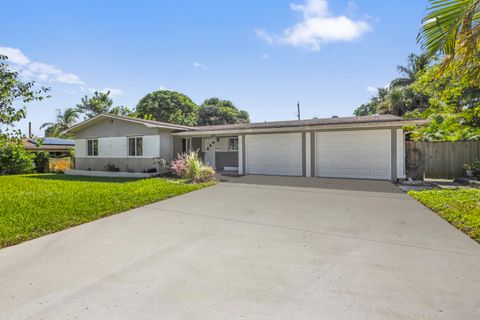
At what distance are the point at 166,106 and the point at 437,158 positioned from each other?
30772 millimetres

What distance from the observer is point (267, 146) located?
45.5ft

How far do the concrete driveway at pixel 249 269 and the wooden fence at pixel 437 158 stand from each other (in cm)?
657

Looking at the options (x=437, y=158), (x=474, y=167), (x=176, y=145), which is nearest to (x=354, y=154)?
(x=437, y=158)

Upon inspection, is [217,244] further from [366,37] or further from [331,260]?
[366,37]

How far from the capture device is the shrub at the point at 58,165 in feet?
61.5

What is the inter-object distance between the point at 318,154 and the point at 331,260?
31.5 ft

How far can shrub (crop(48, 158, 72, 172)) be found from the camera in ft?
61.5

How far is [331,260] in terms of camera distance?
11.7 feet

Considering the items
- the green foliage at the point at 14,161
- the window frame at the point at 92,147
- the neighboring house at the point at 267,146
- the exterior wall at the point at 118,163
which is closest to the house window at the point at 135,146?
the neighboring house at the point at 267,146

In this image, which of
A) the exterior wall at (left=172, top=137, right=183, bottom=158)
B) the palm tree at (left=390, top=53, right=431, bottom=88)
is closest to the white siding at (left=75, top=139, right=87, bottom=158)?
the exterior wall at (left=172, top=137, right=183, bottom=158)

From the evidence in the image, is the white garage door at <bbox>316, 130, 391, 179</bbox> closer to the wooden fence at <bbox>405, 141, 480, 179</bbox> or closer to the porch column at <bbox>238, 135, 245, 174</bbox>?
the wooden fence at <bbox>405, 141, 480, 179</bbox>

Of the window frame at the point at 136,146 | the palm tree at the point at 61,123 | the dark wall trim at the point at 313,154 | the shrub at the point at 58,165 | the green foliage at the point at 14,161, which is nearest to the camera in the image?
the dark wall trim at the point at 313,154

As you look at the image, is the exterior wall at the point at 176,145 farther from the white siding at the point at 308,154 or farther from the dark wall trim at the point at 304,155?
the white siding at the point at 308,154

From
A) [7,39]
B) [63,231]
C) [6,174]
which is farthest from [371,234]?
[6,174]
